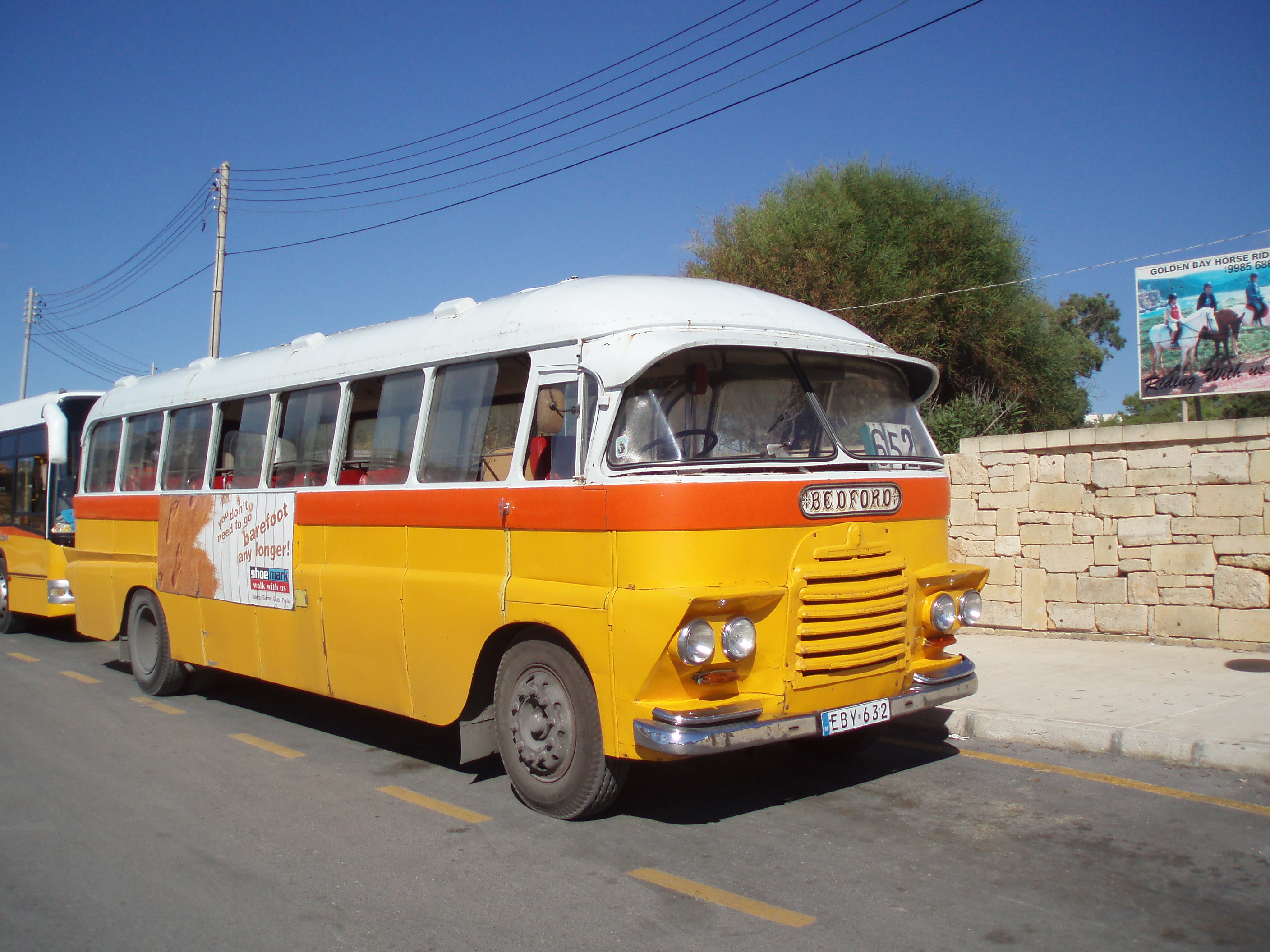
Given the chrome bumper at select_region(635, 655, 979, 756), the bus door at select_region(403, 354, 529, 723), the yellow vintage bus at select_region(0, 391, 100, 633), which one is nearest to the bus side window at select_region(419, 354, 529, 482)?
the bus door at select_region(403, 354, 529, 723)

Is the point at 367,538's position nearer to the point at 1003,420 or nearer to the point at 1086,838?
the point at 1086,838

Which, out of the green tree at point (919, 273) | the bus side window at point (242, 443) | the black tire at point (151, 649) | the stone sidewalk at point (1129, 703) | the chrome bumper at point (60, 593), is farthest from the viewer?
the green tree at point (919, 273)

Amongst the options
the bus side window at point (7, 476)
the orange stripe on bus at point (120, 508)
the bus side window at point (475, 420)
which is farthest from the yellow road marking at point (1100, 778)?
the bus side window at point (7, 476)

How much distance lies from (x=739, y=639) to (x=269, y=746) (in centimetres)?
432

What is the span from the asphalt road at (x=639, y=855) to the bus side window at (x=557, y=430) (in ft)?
6.20

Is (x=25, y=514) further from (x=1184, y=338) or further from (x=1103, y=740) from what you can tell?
(x=1184, y=338)

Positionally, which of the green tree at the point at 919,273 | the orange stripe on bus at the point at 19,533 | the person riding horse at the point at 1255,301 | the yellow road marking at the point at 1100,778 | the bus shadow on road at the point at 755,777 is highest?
the green tree at the point at 919,273

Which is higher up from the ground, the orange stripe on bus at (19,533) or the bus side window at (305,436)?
the bus side window at (305,436)

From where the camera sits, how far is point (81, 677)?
10.8 meters

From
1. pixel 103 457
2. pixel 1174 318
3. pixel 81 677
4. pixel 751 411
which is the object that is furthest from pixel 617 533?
pixel 1174 318

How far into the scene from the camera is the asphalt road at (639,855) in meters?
4.14

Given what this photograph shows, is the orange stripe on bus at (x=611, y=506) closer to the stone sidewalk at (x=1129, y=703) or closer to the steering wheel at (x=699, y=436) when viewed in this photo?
the steering wheel at (x=699, y=436)

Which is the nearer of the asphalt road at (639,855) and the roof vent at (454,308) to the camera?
the asphalt road at (639,855)

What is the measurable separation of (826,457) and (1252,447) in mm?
5961
